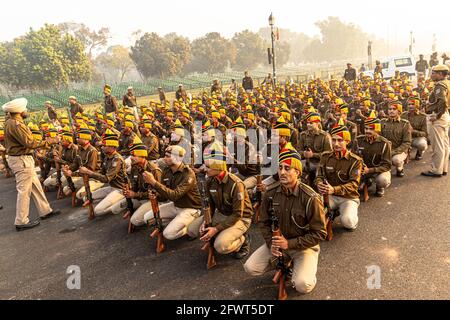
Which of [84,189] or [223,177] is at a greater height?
[223,177]

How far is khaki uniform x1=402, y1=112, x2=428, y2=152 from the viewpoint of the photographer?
9641mm

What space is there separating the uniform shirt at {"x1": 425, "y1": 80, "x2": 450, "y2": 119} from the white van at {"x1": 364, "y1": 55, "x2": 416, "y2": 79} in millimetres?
21531

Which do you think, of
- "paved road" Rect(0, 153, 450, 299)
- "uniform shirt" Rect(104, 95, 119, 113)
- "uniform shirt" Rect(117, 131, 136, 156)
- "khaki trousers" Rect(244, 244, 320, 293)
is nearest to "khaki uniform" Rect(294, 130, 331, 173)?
"paved road" Rect(0, 153, 450, 299)

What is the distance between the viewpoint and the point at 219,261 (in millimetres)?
5621

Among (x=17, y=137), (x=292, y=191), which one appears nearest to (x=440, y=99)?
(x=292, y=191)

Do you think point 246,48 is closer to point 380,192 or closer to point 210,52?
point 210,52

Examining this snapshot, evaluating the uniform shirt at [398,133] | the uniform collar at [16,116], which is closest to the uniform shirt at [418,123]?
the uniform shirt at [398,133]

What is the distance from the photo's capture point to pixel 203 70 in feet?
202

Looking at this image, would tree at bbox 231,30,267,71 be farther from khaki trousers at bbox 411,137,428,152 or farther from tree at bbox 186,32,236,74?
khaki trousers at bbox 411,137,428,152

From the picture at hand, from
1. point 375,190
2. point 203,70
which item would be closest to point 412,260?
point 375,190

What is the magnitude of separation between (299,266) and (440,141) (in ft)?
19.2

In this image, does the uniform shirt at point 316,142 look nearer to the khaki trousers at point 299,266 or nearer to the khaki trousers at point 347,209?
the khaki trousers at point 347,209

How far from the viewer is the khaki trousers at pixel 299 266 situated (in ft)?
14.4
